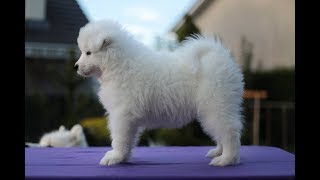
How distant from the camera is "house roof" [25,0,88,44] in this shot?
2.98 meters

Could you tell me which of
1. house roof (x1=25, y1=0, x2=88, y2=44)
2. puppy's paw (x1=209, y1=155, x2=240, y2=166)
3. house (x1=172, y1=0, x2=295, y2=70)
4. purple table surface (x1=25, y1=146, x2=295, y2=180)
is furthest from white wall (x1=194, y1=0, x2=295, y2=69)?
puppy's paw (x1=209, y1=155, x2=240, y2=166)

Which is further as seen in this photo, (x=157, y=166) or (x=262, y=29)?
(x=262, y=29)

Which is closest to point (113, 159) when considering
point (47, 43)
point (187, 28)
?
point (187, 28)

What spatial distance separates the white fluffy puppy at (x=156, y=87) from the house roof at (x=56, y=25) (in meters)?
1.32

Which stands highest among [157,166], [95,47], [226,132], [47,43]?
[47,43]

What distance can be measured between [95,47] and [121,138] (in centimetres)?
30

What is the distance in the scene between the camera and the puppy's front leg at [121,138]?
140 centimetres

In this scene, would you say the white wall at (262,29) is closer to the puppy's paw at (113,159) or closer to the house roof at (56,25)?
Result: the house roof at (56,25)

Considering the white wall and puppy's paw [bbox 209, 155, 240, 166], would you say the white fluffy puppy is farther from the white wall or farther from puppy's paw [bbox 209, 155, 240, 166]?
the white wall

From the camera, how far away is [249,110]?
A: 434cm

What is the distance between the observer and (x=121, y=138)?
1.41 metres

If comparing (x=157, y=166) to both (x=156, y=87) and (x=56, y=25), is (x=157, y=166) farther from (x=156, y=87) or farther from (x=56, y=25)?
(x=56, y=25)
